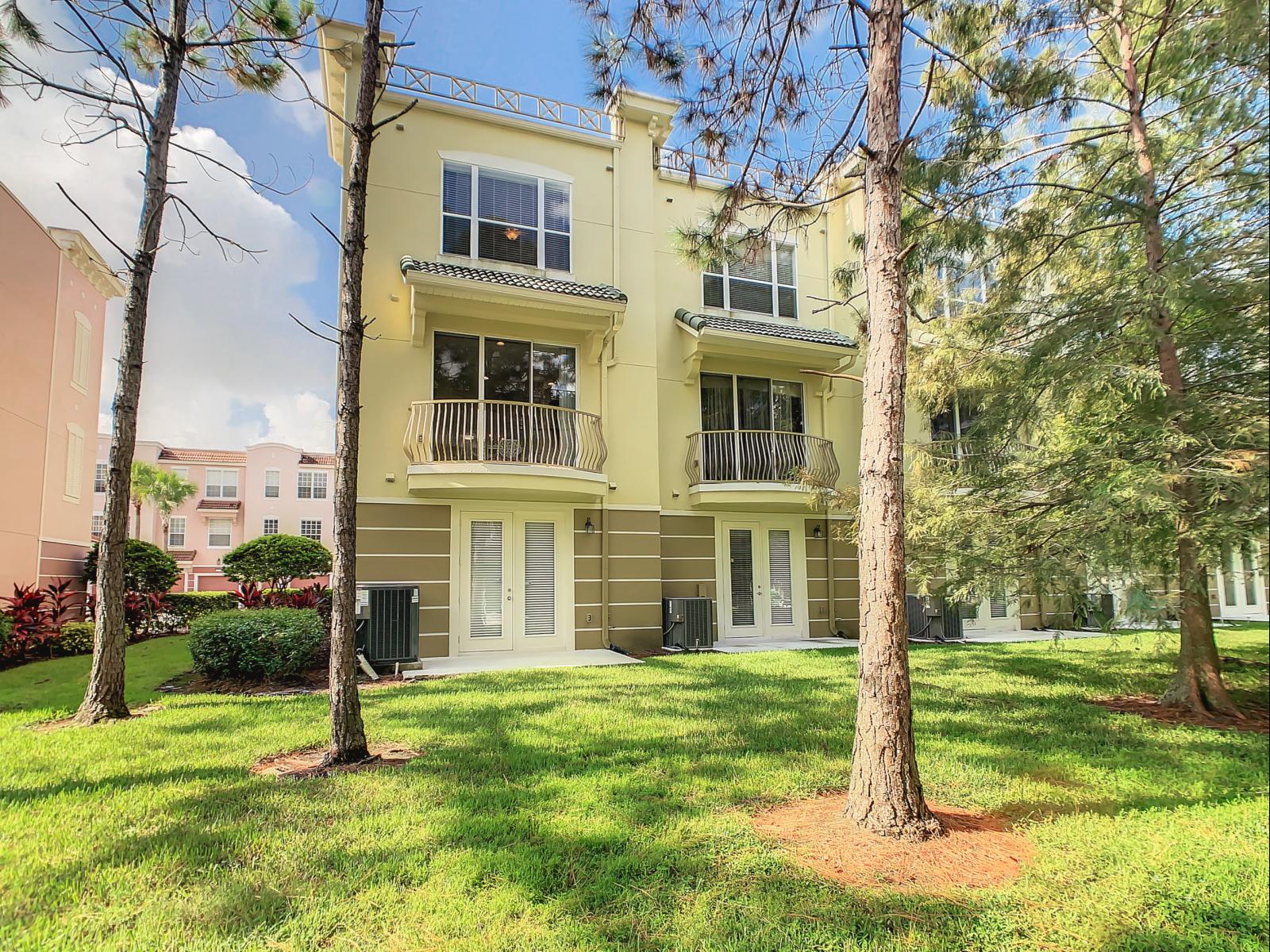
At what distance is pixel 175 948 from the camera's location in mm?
2418

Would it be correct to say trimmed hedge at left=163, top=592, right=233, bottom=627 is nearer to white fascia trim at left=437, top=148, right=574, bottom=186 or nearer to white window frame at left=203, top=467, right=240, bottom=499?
white fascia trim at left=437, top=148, right=574, bottom=186

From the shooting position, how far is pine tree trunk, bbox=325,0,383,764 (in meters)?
4.68

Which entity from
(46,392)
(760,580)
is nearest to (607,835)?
(760,580)

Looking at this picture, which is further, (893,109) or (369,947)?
(893,109)

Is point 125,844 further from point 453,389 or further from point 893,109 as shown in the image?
point 453,389

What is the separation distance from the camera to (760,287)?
13188mm

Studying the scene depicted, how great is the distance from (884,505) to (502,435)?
7.78 meters

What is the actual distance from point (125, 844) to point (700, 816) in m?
2.97

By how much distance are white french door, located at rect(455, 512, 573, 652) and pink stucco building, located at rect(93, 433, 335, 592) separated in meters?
31.9

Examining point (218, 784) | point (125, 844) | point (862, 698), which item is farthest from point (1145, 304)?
point (218, 784)

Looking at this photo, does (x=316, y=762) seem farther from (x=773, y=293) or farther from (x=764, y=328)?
(x=773, y=293)

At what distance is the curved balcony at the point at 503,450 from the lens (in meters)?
9.72

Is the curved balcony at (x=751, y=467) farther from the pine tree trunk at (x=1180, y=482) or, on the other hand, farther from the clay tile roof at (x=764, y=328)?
the pine tree trunk at (x=1180, y=482)

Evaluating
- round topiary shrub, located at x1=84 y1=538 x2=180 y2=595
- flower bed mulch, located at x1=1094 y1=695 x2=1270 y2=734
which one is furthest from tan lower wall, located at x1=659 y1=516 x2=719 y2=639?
round topiary shrub, located at x1=84 y1=538 x2=180 y2=595
